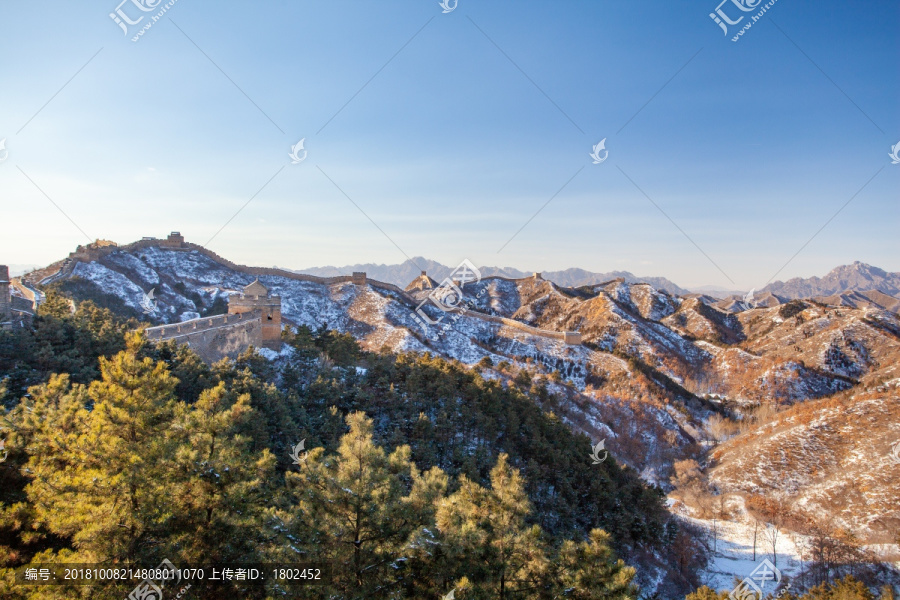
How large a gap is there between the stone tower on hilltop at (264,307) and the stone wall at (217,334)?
28cm

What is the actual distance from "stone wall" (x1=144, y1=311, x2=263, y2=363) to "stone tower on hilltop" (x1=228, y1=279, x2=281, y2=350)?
0.93 ft

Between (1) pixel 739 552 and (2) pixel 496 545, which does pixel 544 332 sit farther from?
(2) pixel 496 545

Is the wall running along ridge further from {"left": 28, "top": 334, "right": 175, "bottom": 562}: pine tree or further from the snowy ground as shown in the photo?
{"left": 28, "top": 334, "right": 175, "bottom": 562}: pine tree

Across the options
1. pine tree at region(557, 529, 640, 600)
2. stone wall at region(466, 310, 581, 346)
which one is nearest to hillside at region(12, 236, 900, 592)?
stone wall at region(466, 310, 581, 346)

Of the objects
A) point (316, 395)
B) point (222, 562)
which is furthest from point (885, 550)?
point (222, 562)

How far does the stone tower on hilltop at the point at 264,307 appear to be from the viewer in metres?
25.3

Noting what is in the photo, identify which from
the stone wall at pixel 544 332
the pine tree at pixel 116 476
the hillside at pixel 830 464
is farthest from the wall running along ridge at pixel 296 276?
the pine tree at pixel 116 476

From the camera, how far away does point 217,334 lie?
78.0 feet

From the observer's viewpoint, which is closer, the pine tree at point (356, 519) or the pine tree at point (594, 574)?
the pine tree at point (594, 574)

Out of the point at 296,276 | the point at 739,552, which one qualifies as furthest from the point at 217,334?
the point at 296,276

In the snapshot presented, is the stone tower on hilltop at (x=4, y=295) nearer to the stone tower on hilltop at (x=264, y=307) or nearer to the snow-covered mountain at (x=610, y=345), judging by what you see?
the stone tower on hilltop at (x=264, y=307)

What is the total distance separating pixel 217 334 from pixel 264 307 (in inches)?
118

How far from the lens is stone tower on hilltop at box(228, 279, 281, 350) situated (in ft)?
82.9

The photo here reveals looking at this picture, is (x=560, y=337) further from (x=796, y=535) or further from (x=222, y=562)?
(x=222, y=562)
